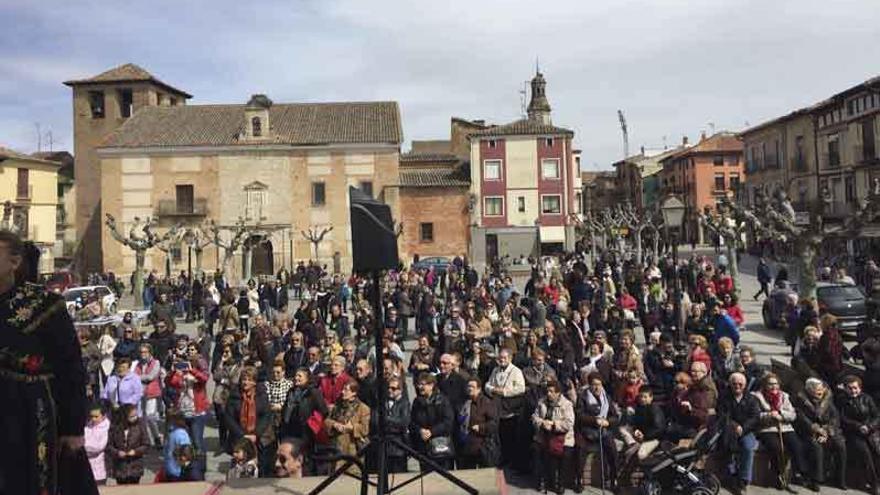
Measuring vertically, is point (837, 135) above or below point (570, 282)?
above

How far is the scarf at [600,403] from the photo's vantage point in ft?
25.7

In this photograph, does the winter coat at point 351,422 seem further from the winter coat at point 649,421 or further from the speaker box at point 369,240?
the speaker box at point 369,240

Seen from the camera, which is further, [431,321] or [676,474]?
[431,321]

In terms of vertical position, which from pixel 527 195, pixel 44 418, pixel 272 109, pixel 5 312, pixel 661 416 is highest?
pixel 272 109

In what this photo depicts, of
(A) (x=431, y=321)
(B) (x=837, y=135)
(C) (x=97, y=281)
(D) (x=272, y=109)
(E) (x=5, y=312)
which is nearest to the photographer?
(E) (x=5, y=312)

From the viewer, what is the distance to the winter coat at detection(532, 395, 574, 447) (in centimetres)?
762

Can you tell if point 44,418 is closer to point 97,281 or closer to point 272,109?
point 97,281

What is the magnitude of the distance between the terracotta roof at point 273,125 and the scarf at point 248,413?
3573 cm

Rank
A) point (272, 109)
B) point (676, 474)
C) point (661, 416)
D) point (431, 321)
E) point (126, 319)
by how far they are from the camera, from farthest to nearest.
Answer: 1. point (272, 109)
2. point (431, 321)
3. point (126, 319)
4. point (661, 416)
5. point (676, 474)

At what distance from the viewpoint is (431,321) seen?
15.9 m

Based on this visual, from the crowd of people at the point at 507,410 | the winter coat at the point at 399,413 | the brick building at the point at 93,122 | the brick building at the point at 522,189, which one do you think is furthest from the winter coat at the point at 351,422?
the brick building at the point at 93,122

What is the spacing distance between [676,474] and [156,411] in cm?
655

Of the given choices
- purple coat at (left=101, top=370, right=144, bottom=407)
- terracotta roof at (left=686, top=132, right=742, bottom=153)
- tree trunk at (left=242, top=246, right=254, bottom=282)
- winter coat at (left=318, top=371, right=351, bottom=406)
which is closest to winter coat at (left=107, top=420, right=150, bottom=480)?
purple coat at (left=101, top=370, right=144, bottom=407)

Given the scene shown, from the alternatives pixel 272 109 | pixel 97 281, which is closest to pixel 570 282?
pixel 97 281
